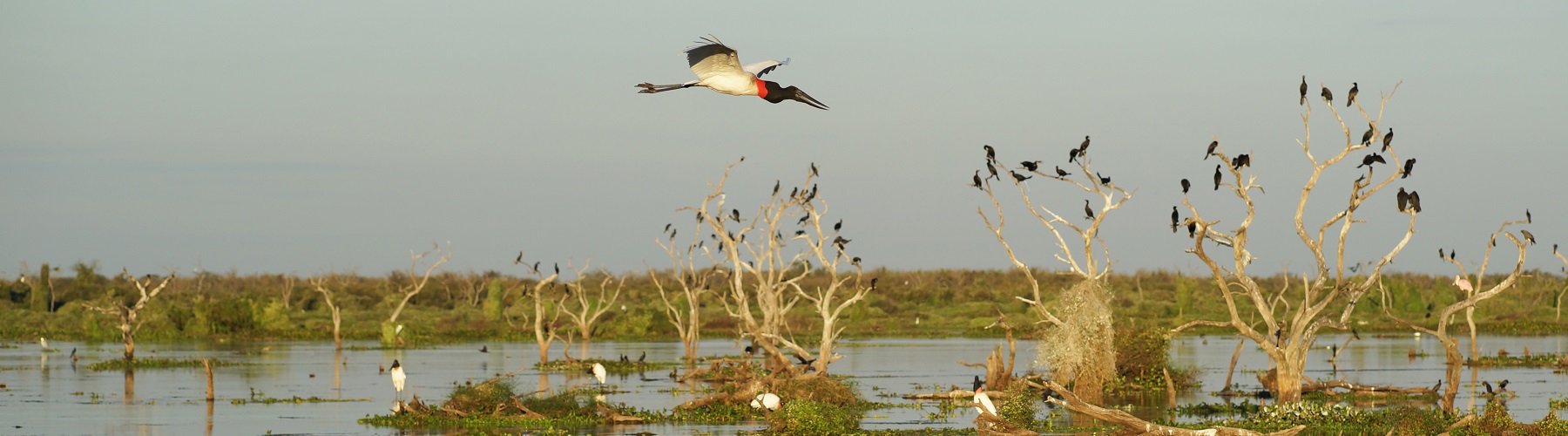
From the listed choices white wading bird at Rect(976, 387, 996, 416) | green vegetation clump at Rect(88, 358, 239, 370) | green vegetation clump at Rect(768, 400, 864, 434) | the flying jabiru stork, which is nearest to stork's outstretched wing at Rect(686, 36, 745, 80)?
the flying jabiru stork

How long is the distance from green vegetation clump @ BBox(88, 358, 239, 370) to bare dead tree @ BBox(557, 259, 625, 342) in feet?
36.2

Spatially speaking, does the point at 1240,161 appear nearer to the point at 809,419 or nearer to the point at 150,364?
the point at 809,419

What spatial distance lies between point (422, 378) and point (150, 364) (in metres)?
9.53

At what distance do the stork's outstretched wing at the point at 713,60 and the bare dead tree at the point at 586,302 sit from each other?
39028 mm

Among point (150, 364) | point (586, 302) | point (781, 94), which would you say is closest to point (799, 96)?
point (781, 94)

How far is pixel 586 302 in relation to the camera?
75312 millimetres

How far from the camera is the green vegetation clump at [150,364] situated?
148ft

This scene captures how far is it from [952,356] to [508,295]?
48154mm

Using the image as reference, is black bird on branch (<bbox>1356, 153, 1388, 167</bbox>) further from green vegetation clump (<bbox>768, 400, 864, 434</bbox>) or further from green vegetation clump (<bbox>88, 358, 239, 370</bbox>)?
green vegetation clump (<bbox>88, 358, 239, 370</bbox>)

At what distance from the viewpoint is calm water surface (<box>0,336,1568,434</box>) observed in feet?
92.5

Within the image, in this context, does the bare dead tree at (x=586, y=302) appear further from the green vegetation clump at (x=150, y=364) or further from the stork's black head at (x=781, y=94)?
the stork's black head at (x=781, y=94)

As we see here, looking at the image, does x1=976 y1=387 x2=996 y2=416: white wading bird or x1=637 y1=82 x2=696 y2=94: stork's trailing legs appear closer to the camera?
x1=637 y1=82 x2=696 y2=94: stork's trailing legs

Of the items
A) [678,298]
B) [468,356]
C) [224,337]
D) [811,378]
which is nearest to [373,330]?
[224,337]

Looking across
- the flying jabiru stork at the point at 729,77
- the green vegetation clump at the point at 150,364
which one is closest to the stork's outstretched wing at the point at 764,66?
the flying jabiru stork at the point at 729,77
